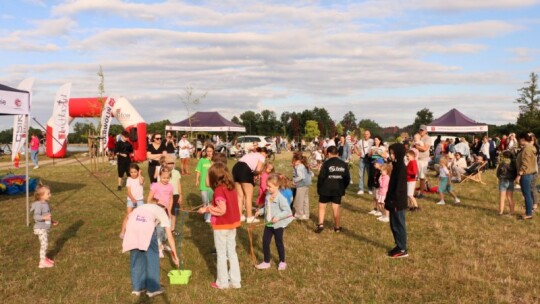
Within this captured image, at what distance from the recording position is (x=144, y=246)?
17.2ft

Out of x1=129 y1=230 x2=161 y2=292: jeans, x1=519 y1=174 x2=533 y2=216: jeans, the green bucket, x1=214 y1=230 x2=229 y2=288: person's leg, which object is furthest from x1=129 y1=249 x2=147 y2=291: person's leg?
x1=519 y1=174 x2=533 y2=216: jeans

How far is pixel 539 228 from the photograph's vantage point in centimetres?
880

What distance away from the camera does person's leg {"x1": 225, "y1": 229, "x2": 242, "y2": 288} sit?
5.64 metres

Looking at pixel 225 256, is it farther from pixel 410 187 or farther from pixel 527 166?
pixel 527 166

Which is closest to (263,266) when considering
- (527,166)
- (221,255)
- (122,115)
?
(221,255)

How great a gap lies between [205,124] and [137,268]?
2953 cm

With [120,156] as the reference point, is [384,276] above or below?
below

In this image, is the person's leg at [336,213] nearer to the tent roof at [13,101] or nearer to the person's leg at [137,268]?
the person's leg at [137,268]

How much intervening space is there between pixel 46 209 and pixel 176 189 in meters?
2.23

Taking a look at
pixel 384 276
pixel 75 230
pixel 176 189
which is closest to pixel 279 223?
pixel 384 276

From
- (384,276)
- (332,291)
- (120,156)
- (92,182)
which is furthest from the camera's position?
(92,182)

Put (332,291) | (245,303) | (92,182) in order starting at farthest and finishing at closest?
(92,182) → (332,291) → (245,303)

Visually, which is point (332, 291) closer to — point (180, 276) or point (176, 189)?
point (180, 276)

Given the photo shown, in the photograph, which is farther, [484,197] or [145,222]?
[484,197]
